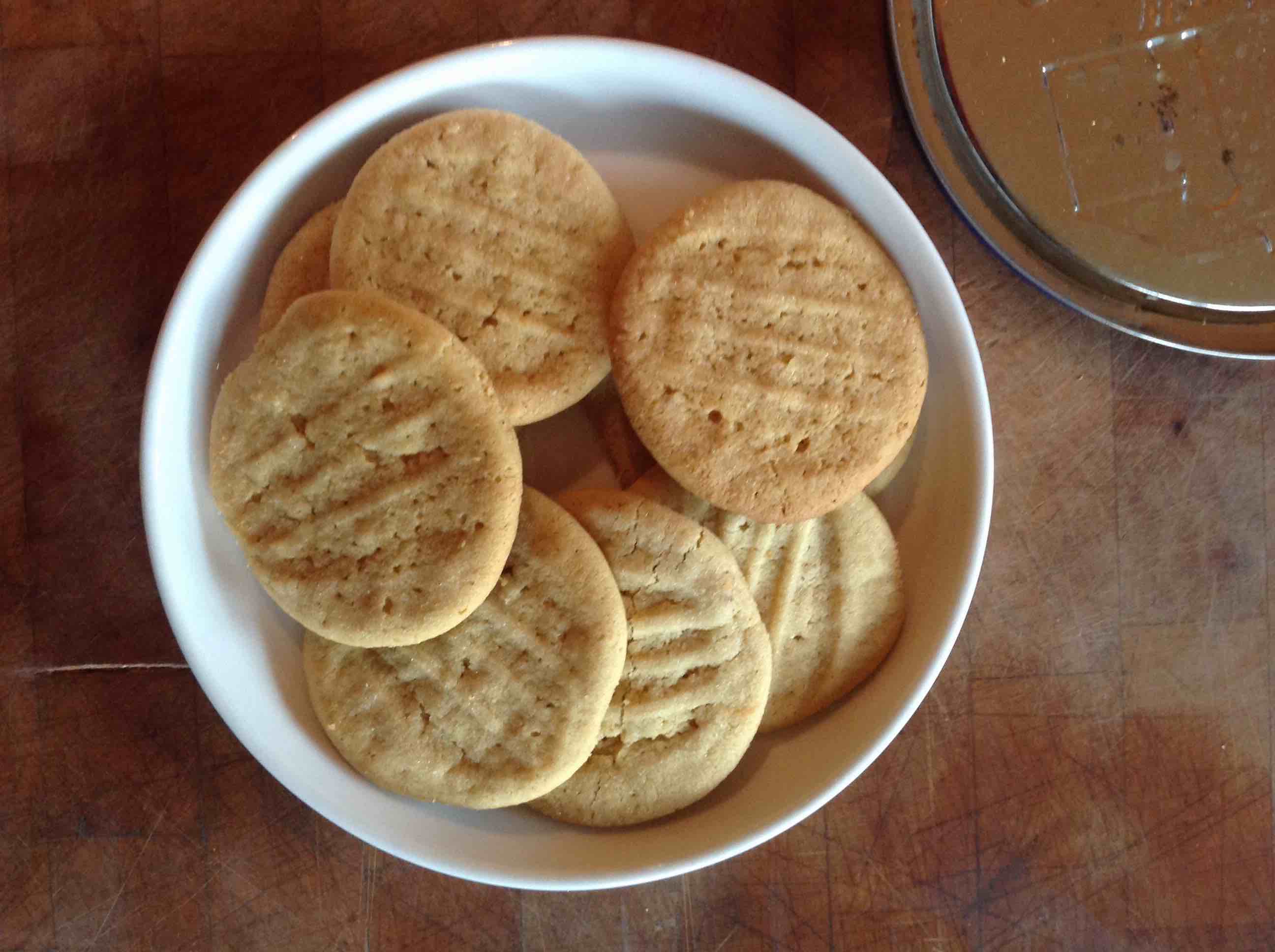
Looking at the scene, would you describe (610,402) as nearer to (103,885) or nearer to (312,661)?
(312,661)

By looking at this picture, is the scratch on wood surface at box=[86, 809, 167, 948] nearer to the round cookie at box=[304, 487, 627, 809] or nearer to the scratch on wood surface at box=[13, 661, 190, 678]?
the scratch on wood surface at box=[13, 661, 190, 678]

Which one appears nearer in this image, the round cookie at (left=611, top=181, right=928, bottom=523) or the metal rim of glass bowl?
the round cookie at (left=611, top=181, right=928, bottom=523)

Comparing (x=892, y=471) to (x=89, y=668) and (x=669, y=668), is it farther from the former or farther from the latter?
(x=89, y=668)

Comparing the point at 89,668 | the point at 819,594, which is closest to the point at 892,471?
the point at 819,594

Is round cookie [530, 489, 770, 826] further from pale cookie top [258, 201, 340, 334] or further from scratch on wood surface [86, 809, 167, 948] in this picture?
scratch on wood surface [86, 809, 167, 948]

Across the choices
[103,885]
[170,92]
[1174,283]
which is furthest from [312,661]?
[1174,283]

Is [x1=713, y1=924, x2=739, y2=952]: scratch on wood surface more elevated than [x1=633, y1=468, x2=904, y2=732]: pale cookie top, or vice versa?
[x1=633, y1=468, x2=904, y2=732]: pale cookie top

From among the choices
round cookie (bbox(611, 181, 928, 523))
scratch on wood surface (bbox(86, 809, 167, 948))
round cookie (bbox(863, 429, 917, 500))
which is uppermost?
round cookie (bbox(611, 181, 928, 523))

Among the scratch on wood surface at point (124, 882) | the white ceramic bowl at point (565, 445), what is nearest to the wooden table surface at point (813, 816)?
the scratch on wood surface at point (124, 882)

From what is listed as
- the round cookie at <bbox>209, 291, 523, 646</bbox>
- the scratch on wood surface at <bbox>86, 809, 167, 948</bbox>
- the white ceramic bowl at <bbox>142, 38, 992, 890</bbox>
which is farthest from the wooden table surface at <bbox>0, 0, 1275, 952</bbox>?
the round cookie at <bbox>209, 291, 523, 646</bbox>
